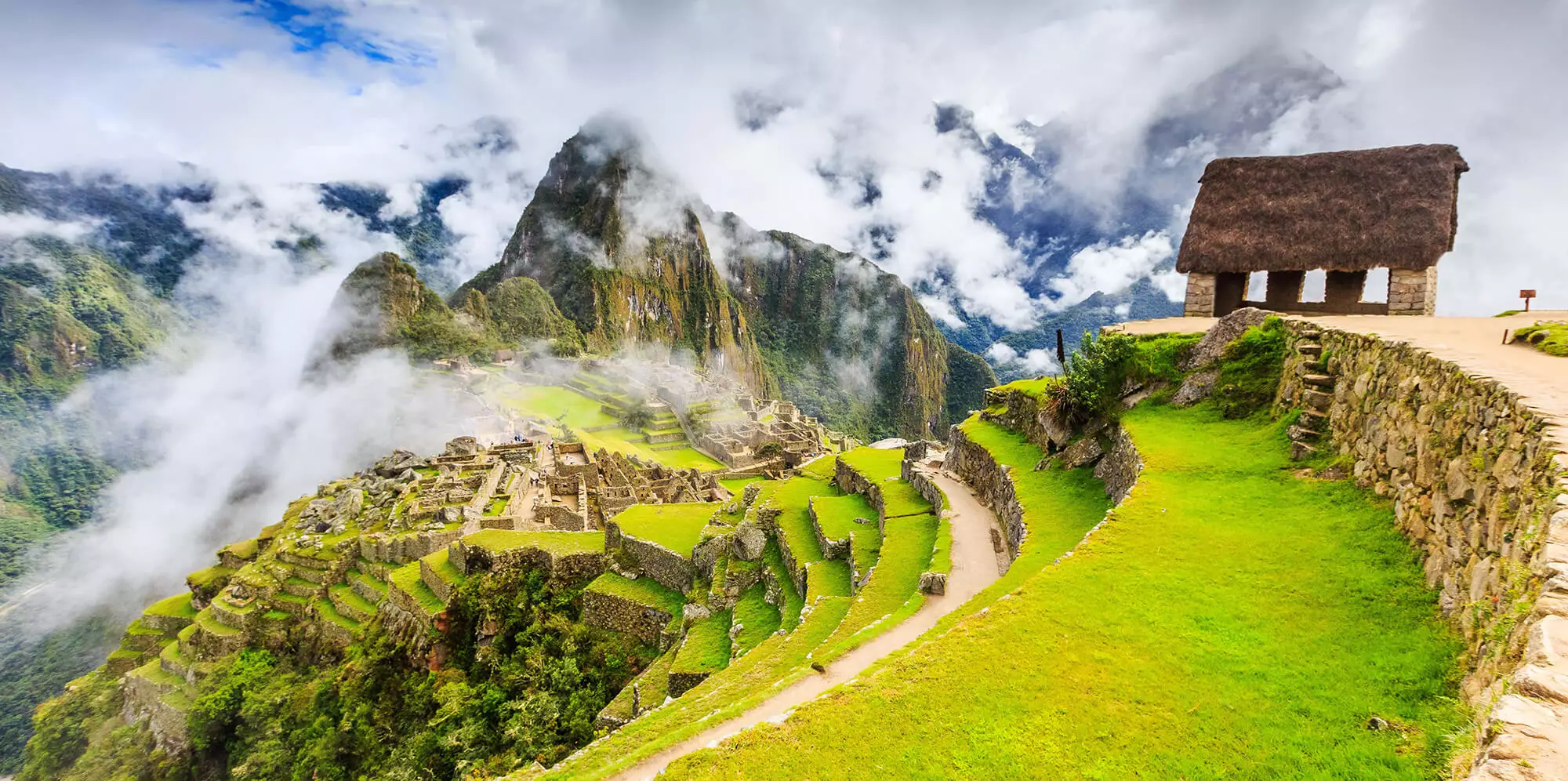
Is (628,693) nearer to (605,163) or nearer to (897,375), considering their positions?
(605,163)

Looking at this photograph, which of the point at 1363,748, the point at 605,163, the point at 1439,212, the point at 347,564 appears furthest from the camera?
the point at 605,163

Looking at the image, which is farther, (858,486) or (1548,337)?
(858,486)

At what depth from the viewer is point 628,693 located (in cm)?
1246

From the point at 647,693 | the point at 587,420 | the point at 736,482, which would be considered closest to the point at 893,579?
the point at 647,693

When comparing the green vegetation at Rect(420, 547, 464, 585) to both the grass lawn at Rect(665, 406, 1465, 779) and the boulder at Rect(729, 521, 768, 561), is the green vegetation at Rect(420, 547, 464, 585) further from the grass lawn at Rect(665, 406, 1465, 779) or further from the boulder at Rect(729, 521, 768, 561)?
the grass lawn at Rect(665, 406, 1465, 779)

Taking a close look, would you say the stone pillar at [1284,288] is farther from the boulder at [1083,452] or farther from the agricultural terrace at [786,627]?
the agricultural terrace at [786,627]

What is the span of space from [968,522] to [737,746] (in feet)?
36.1

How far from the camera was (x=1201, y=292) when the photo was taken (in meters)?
16.9

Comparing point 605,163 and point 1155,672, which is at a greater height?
point 605,163

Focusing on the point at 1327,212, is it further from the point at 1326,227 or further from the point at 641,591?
the point at 641,591

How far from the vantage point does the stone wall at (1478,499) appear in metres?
3.15

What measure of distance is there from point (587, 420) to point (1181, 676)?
66315mm

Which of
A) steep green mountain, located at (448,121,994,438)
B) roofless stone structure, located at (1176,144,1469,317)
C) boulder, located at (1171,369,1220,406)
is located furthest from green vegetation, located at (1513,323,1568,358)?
steep green mountain, located at (448,121,994,438)

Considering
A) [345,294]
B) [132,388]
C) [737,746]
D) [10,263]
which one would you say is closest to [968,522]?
[737,746]
